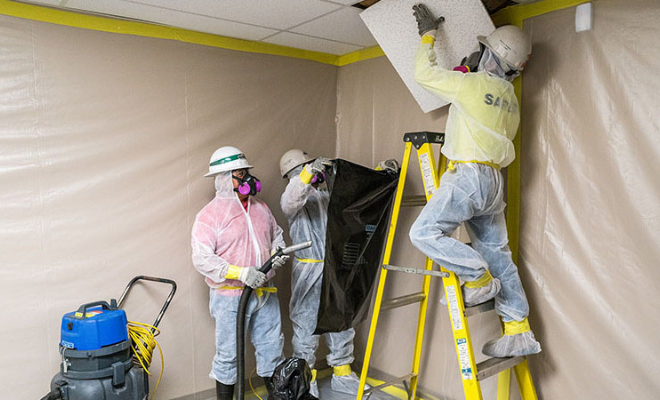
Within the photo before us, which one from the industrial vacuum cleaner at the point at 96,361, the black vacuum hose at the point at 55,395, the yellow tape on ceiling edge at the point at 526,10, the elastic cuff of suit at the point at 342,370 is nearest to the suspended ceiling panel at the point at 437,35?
the yellow tape on ceiling edge at the point at 526,10

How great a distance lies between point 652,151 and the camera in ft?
6.05

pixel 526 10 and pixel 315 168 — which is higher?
pixel 526 10

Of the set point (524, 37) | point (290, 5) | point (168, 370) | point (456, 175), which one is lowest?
point (168, 370)

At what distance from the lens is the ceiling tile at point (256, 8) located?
2242mm

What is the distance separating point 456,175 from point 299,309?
1.33 metres

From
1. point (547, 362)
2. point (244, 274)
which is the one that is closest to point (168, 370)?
point (244, 274)

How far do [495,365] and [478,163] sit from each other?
84cm

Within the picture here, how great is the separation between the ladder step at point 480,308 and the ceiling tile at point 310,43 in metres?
1.75

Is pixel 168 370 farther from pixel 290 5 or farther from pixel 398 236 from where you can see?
pixel 290 5

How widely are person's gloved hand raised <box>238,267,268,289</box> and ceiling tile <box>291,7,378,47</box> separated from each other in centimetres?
132

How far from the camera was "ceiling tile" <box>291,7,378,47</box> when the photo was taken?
95.2 inches

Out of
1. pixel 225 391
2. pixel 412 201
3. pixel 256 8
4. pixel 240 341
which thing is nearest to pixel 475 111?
pixel 412 201

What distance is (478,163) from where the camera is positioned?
1960mm

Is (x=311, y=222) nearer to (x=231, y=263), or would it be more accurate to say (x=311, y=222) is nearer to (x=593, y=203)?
(x=231, y=263)
